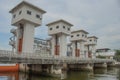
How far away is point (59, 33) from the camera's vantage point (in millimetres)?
39594

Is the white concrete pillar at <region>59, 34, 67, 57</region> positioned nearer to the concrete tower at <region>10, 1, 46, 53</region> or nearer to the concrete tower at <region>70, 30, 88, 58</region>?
the concrete tower at <region>70, 30, 88, 58</region>

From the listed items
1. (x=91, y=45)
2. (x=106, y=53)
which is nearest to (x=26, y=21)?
(x=91, y=45)

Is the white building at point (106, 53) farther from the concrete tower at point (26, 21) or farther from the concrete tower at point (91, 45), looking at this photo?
the concrete tower at point (26, 21)

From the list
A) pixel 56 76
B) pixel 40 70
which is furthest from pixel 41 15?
pixel 56 76

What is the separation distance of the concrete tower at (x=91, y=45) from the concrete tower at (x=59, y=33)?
876 inches

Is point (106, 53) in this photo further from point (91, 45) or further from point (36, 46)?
point (36, 46)

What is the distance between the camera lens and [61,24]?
38.5 meters

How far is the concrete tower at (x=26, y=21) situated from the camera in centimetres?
3048

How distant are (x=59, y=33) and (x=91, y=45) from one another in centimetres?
2713

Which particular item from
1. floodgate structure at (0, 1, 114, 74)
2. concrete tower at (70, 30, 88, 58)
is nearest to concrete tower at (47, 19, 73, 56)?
floodgate structure at (0, 1, 114, 74)

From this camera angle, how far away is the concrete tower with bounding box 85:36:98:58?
2388 inches

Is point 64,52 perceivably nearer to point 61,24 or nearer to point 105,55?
point 61,24

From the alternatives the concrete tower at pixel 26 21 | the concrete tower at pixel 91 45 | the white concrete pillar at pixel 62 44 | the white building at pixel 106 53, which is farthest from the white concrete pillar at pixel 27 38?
the white building at pixel 106 53

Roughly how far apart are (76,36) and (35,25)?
20.1m
